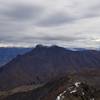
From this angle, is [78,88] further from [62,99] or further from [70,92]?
[62,99]

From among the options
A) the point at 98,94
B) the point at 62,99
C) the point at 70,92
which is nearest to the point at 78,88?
the point at 70,92

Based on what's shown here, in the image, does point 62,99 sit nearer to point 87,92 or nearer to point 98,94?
point 87,92

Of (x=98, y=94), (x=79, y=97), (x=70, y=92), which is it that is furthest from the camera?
(x=98, y=94)

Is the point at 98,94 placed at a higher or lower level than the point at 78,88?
lower

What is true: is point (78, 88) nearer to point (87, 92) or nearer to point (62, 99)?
point (87, 92)

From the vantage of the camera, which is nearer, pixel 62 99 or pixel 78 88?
pixel 62 99

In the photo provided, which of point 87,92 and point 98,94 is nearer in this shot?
point 87,92

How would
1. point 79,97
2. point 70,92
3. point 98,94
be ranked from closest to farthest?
1. point 79,97
2. point 70,92
3. point 98,94

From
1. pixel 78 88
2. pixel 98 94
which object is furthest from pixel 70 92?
pixel 98 94
